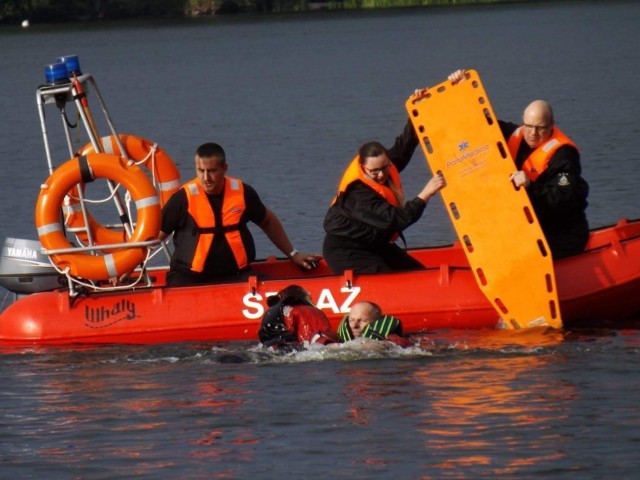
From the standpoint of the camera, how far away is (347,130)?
86.9ft

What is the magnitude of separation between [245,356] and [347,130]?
644 inches

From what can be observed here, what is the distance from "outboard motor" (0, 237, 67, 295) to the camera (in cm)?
1155

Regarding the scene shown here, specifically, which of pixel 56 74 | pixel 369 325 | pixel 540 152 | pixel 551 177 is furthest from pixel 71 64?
pixel 551 177

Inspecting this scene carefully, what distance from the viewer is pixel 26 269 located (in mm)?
11602

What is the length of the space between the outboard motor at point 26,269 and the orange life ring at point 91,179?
0.47 metres

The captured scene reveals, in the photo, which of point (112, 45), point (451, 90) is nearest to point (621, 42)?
point (112, 45)

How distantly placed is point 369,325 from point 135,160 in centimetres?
273

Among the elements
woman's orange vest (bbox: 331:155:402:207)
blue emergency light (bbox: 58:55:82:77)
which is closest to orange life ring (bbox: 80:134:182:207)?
blue emergency light (bbox: 58:55:82:77)

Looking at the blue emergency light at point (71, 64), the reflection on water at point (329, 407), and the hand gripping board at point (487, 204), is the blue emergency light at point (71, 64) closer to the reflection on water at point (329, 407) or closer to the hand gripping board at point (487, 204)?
the reflection on water at point (329, 407)

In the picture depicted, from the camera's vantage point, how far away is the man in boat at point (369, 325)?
395 inches

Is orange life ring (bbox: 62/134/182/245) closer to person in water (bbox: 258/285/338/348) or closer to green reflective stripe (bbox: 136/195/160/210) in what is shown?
green reflective stripe (bbox: 136/195/160/210)

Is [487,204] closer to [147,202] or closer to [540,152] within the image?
[540,152]

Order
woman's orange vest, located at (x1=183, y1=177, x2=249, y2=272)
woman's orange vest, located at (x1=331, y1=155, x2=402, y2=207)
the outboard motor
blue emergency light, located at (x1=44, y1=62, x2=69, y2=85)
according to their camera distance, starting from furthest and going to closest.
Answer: the outboard motor, blue emergency light, located at (x1=44, y1=62, x2=69, y2=85), woman's orange vest, located at (x1=183, y1=177, x2=249, y2=272), woman's orange vest, located at (x1=331, y1=155, x2=402, y2=207)

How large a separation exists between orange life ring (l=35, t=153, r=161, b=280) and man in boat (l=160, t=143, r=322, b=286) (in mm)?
164
